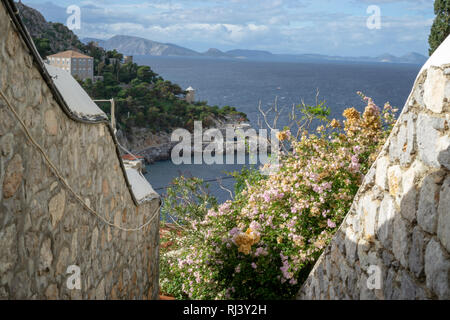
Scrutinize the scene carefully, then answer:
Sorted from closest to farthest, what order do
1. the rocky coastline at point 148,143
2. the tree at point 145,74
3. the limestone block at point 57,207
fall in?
1. the limestone block at point 57,207
2. the rocky coastline at point 148,143
3. the tree at point 145,74

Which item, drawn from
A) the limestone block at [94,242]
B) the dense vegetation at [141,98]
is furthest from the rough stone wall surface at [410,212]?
the dense vegetation at [141,98]

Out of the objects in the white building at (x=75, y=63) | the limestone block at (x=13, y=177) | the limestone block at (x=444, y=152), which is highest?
the white building at (x=75, y=63)

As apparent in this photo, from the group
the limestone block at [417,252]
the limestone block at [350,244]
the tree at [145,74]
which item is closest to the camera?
the limestone block at [417,252]

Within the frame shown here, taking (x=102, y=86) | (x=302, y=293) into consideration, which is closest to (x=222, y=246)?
(x=302, y=293)

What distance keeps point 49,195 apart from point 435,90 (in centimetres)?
188

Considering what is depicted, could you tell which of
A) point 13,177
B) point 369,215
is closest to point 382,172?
point 369,215

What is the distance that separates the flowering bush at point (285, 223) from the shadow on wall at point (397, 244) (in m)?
1.07

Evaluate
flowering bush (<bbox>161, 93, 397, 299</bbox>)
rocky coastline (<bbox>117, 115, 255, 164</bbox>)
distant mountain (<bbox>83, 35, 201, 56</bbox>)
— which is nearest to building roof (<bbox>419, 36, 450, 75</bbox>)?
flowering bush (<bbox>161, 93, 397, 299</bbox>)

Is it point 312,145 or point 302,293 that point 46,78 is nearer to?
point 302,293

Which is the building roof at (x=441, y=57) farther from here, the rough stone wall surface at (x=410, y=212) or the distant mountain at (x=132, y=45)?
the distant mountain at (x=132, y=45)

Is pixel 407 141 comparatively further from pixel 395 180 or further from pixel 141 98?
pixel 141 98

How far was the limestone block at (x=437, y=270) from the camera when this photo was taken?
1778 millimetres

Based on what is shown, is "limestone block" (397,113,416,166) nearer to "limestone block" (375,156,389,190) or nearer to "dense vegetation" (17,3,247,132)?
"limestone block" (375,156,389,190)

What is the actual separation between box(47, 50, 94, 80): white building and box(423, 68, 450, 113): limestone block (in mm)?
35134
